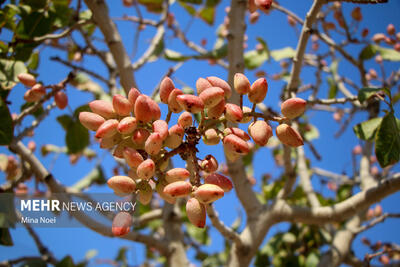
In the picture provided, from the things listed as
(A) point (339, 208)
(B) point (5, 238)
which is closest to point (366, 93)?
(A) point (339, 208)

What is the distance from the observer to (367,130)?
3.44ft

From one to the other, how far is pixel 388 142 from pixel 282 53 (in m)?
0.93

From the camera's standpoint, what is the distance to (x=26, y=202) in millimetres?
1156

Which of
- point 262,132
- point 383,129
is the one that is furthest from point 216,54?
point 262,132

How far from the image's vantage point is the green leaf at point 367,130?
3.42 ft

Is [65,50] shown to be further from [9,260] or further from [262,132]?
[262,132]

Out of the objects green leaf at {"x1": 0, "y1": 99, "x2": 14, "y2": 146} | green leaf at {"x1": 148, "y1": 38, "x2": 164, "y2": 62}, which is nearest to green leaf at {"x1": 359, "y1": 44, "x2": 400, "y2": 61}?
green leaf at {"x1": 148, "y1": 38, "x2": 164, "y2": 62}

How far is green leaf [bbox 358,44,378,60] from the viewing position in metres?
1.49

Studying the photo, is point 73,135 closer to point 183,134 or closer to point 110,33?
point 110,33

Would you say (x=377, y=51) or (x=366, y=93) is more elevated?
(x=377, y=51)

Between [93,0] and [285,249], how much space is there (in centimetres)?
157

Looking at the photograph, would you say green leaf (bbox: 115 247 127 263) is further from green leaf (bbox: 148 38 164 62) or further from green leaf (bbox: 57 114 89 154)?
green leaf (bbox: 148 38 164 62)

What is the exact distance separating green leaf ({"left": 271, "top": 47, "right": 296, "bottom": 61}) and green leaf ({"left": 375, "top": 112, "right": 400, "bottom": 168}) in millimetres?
831

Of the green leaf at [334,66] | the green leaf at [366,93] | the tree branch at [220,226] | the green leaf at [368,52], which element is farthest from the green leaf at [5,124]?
Result: the green leaf at [334,66]
